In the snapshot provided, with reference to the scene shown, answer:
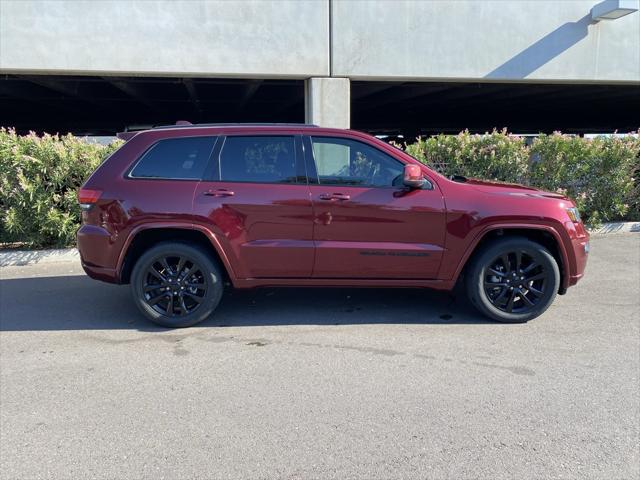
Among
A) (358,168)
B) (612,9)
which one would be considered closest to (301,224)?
(358,168)

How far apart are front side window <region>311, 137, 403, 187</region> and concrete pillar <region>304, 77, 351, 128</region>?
182 inches

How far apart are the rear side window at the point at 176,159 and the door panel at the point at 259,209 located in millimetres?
133

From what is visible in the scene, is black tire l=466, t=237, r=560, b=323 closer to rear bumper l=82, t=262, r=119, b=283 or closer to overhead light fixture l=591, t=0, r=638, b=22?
rear bumper l=82, t=262, r=119, b=283

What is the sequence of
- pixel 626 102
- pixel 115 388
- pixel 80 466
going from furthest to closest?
pixel 626 102, pixel 115 388, pixel 80 466

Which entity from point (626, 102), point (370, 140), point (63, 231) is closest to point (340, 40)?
point (370, 140)

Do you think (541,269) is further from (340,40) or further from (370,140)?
(340,40)

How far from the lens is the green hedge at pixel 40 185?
23.9 feet

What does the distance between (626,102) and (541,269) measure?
1702 cm

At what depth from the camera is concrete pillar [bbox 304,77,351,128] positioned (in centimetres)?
907

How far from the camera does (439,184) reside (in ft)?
15.2

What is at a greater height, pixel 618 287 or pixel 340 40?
pixel 340 40

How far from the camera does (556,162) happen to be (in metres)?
8.93

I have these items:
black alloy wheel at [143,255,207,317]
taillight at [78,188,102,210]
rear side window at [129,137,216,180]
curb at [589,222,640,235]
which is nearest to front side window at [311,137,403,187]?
rear side window at [129,137,216,180]

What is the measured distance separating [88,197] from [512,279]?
13.5 ft
